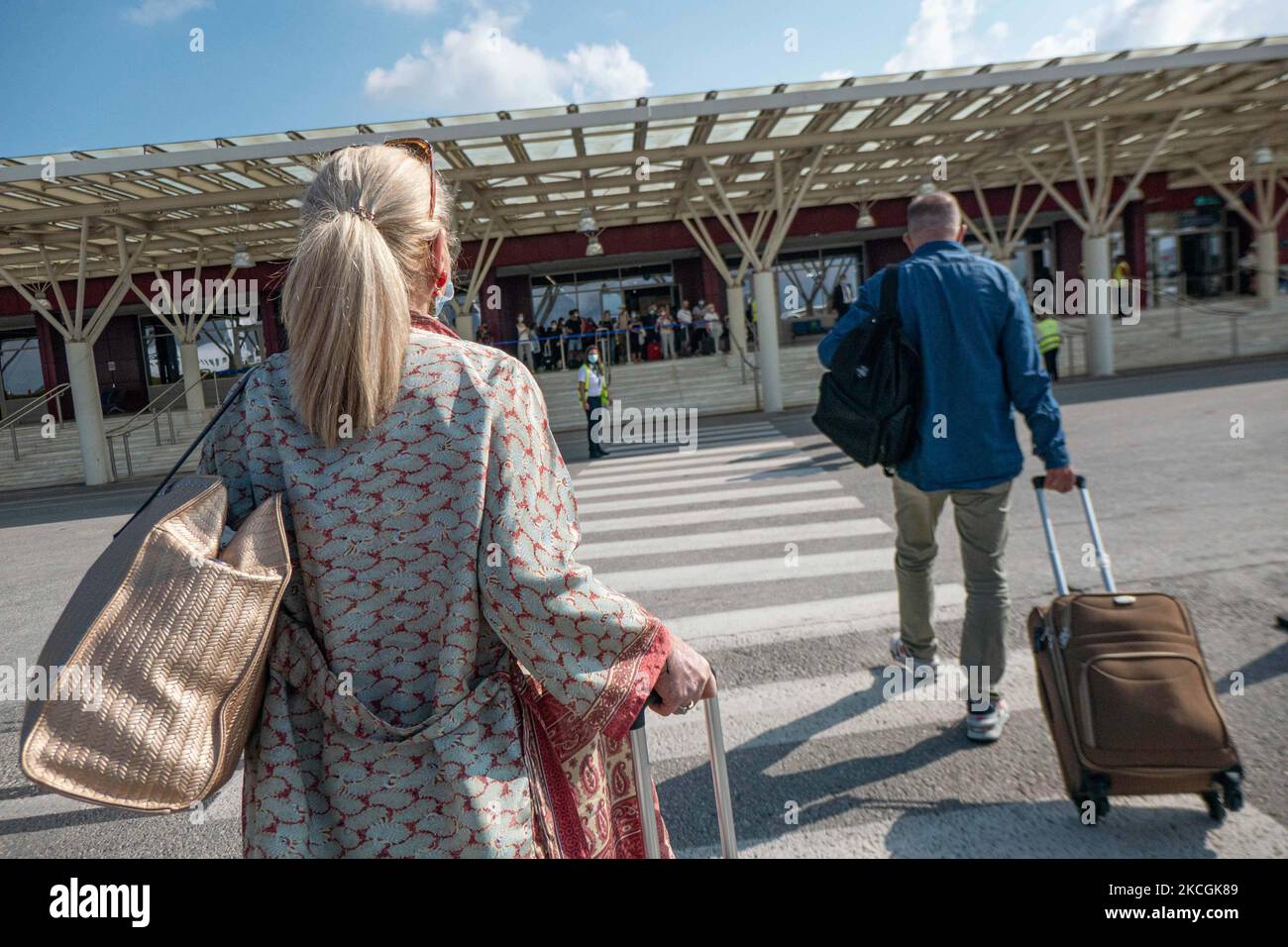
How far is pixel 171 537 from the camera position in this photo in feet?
4.52

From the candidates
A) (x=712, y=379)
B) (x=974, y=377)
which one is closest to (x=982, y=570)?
(x=974, y=377)

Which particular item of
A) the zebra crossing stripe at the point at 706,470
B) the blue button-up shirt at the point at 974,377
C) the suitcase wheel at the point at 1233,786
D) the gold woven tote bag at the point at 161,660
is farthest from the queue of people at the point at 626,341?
the gold woven tote bag at the point at 161,660

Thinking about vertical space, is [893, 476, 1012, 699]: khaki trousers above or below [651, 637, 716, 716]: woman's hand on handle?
below

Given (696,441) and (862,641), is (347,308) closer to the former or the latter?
(862,641)

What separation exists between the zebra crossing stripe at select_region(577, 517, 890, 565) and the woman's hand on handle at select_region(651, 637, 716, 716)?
207 inches

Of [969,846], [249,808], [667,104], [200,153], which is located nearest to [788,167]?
[667,104]

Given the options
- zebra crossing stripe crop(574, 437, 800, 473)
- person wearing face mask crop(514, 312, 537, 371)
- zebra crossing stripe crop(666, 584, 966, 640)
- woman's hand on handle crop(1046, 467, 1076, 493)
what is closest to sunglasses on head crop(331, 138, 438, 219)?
woman's hand on handle crop(1046, 467, 1076, 493)

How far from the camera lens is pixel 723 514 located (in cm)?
831

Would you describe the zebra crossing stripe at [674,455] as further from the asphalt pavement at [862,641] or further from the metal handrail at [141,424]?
the metal handrail at [141,424]

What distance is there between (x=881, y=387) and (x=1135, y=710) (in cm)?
149

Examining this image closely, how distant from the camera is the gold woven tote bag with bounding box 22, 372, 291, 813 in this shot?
50.3 inches

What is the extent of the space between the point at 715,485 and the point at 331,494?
8.52m

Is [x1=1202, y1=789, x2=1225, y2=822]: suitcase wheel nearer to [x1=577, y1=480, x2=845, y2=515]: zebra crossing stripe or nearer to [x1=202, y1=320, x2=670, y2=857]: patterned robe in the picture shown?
[x1=202, y1=320, x2=670, y2=857]: patterned robe
